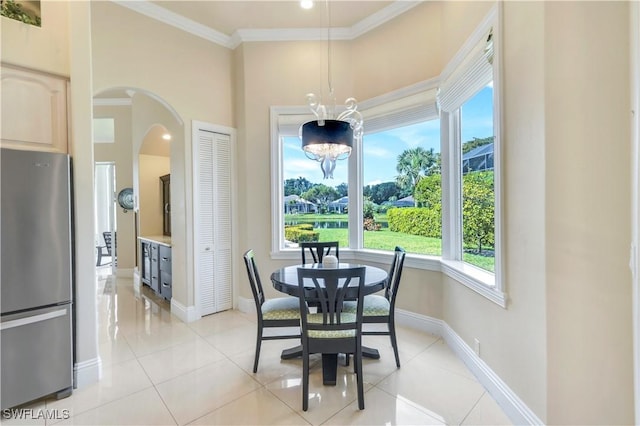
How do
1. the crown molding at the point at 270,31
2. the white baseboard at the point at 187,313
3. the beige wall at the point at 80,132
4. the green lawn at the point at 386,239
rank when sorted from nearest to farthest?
1. the beige wall at the point at 80,132
2. the green lawn at the point at 386,239
3. the crown molding at the point at 270,31
4. the white baseboard at the point at 187,313

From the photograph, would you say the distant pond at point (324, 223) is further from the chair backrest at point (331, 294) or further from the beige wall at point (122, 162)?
the beige wall at point (122, 162)

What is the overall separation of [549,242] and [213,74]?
3.96 metres

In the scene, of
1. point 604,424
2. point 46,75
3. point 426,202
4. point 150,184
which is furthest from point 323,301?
point 150,184

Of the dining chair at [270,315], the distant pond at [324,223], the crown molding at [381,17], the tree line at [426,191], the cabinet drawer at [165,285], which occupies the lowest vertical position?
the cabinet drawer at [165,285]

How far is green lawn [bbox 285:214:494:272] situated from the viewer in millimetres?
3189

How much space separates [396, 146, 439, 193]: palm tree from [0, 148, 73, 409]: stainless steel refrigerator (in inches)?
125

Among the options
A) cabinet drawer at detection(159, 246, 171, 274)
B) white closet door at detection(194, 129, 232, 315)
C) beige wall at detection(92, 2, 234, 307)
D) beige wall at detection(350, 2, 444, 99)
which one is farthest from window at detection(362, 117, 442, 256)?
cabinet drawer at detection(159, 246, 171, 274)

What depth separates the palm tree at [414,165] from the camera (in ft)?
10.7

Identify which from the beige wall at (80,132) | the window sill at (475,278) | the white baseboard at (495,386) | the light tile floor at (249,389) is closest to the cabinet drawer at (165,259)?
the light tile floor at (249,389)

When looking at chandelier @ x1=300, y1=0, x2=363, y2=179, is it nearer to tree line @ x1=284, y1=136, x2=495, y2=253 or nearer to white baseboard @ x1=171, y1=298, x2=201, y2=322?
tree line @ x1=284, y1=136, x2=495, y2=253

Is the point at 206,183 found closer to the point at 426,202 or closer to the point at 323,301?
the point at 323,301

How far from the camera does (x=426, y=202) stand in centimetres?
333

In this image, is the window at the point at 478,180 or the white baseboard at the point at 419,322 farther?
the white baseboard at the point at 419,322

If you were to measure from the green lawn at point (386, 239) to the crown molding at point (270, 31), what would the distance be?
7.59 ft
